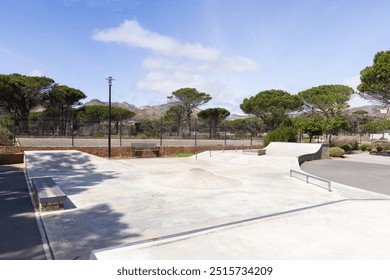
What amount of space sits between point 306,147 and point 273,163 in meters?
6.13

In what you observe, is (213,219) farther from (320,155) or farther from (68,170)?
(320,155)

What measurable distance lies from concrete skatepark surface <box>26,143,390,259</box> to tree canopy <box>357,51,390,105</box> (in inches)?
688

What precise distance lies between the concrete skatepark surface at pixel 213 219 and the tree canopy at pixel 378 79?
17.5 metres

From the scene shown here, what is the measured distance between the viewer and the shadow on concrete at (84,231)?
16.2 feet

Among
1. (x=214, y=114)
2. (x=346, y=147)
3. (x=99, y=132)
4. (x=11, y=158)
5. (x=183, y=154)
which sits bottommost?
(x=183, y=154)

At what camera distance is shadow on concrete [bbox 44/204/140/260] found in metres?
4.94

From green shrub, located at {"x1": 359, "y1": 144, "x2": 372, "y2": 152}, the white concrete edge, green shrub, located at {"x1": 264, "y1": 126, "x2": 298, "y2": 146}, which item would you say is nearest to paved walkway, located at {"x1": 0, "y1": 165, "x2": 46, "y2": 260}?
the white concrete edge

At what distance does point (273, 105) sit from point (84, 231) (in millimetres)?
47291

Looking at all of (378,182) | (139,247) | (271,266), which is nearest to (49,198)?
(139,247)

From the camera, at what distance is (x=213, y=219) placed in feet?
21.9

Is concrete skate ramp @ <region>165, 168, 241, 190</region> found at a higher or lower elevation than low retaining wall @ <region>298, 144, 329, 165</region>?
lower

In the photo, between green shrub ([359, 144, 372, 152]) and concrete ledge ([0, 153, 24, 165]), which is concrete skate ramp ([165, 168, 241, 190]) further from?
green shrub ([359, 144, 372, 152])

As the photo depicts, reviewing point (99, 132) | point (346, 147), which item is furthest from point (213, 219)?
point (99, 132)

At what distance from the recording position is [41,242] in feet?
17.4
